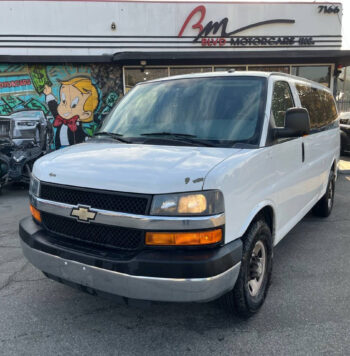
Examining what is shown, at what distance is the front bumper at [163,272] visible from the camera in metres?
2.22

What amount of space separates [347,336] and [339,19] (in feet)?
Result: 42.6

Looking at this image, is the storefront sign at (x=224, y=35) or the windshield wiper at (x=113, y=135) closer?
the windshield wiper at (x=113, y=135)

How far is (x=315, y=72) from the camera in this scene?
1246 cm

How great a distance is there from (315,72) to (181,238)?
12109mm

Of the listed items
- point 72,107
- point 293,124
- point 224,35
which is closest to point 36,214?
point 293,124

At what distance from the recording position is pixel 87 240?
2.57 metres

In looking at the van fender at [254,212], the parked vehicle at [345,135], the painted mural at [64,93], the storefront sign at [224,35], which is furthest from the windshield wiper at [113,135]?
the parked vehicle at [345,135]

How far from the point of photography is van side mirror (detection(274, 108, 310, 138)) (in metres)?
3.01

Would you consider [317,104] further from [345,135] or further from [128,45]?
[128,45]

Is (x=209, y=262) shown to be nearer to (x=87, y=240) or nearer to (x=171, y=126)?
(x=87, y=240)

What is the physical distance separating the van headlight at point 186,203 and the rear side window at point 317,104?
95.9 inches

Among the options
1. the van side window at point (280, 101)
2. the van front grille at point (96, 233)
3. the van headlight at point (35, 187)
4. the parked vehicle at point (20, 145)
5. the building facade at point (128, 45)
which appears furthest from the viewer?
the building facade at point (128, 45)

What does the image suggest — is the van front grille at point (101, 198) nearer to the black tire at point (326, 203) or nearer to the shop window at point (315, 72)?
the black tire at point (326, 203)

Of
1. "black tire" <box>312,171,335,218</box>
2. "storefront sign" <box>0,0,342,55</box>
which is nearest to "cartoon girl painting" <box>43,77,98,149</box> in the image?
"storefront sign" <box>0,0,342,55</box>
